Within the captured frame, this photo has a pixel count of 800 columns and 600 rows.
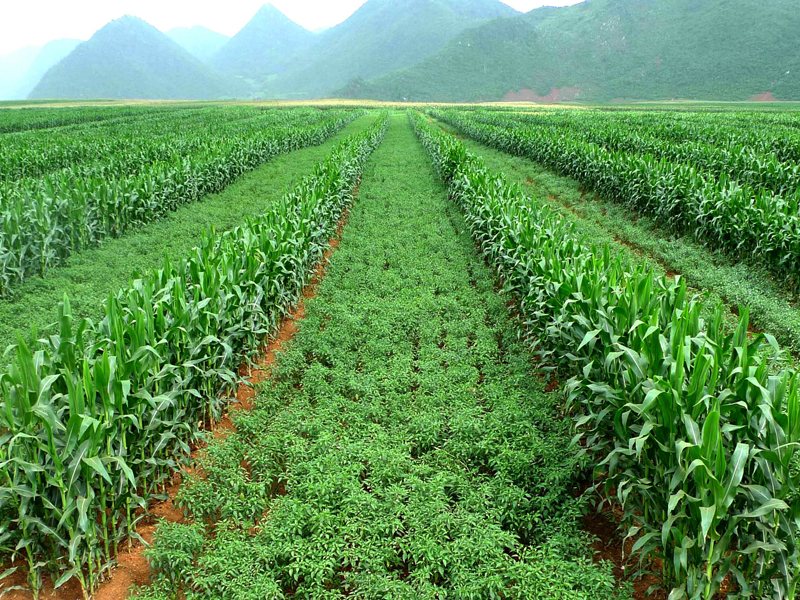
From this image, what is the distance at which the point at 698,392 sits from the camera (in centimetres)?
335

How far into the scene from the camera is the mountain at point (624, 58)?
12264cm

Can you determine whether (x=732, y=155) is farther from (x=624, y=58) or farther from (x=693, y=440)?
(x=624, y=58)

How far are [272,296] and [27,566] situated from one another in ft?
14.5

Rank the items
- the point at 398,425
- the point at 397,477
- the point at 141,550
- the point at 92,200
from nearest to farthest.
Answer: the point at 141,550 → the point at 397,477 → the point at 398,425 → the point at 92,200

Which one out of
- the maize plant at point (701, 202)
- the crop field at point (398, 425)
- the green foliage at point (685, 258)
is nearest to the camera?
the crop field at point (398, 425)

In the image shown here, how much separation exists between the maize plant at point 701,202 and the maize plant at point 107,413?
30.6ft

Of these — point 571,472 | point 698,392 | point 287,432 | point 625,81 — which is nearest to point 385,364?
point 287,432

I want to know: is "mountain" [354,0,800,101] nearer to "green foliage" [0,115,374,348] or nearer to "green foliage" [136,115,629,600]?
"green foliage" [0,115,374,348]

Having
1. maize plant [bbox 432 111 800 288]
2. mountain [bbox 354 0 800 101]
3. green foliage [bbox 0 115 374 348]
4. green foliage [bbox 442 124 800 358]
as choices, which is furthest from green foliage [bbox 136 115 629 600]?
mountain [bbox 354 0 800 101]

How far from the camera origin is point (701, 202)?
447 inches

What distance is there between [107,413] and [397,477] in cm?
235

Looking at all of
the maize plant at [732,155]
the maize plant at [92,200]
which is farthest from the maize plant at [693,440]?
the maize plant at [732,155]

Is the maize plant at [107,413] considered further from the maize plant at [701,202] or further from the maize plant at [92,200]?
the maize plant at [701,202]

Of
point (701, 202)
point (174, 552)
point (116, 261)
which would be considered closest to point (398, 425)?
point (174, 552)
